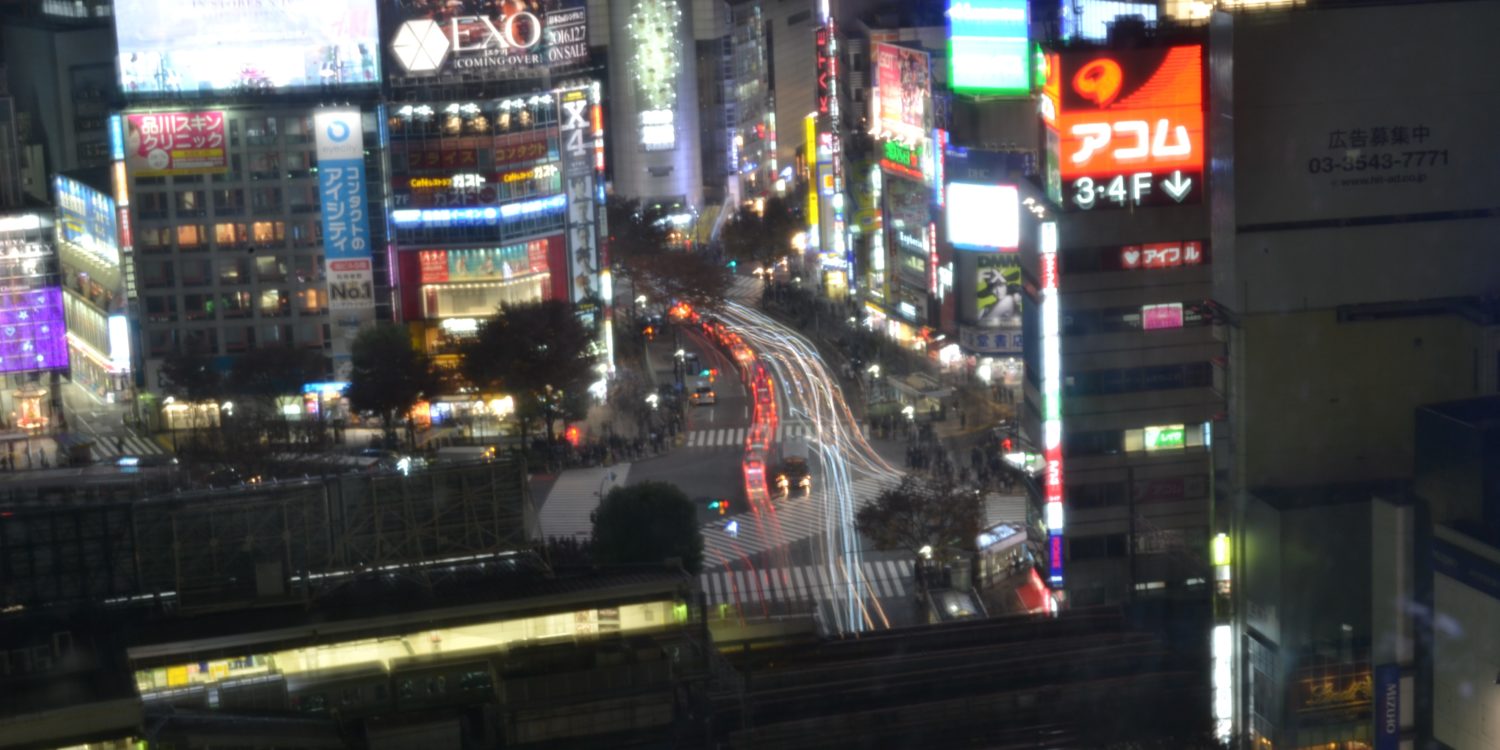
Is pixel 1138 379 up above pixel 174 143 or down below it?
below

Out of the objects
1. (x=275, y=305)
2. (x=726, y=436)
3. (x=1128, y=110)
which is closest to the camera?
(x=1128, y=110)

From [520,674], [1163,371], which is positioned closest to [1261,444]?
[1163,371]

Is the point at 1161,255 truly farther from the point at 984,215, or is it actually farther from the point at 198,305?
the point at 198,305

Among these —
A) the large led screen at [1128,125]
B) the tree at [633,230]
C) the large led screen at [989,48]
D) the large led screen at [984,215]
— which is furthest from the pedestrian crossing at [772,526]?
the tree at [633,230]

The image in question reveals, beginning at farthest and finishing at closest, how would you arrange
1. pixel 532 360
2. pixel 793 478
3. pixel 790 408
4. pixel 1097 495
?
pixel 790 408
pixel 532 360
pixel 793 478
pixel 1097 495

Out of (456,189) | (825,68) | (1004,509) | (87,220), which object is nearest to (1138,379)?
(1004,509)

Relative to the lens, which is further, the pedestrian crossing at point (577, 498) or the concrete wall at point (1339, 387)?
the pedestrian crossing at point (577, 498)

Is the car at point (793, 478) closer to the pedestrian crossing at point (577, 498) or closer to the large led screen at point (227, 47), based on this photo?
the pedestrian crossing at point (577, 498)

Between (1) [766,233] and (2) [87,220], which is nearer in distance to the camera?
(2) [87,220]
